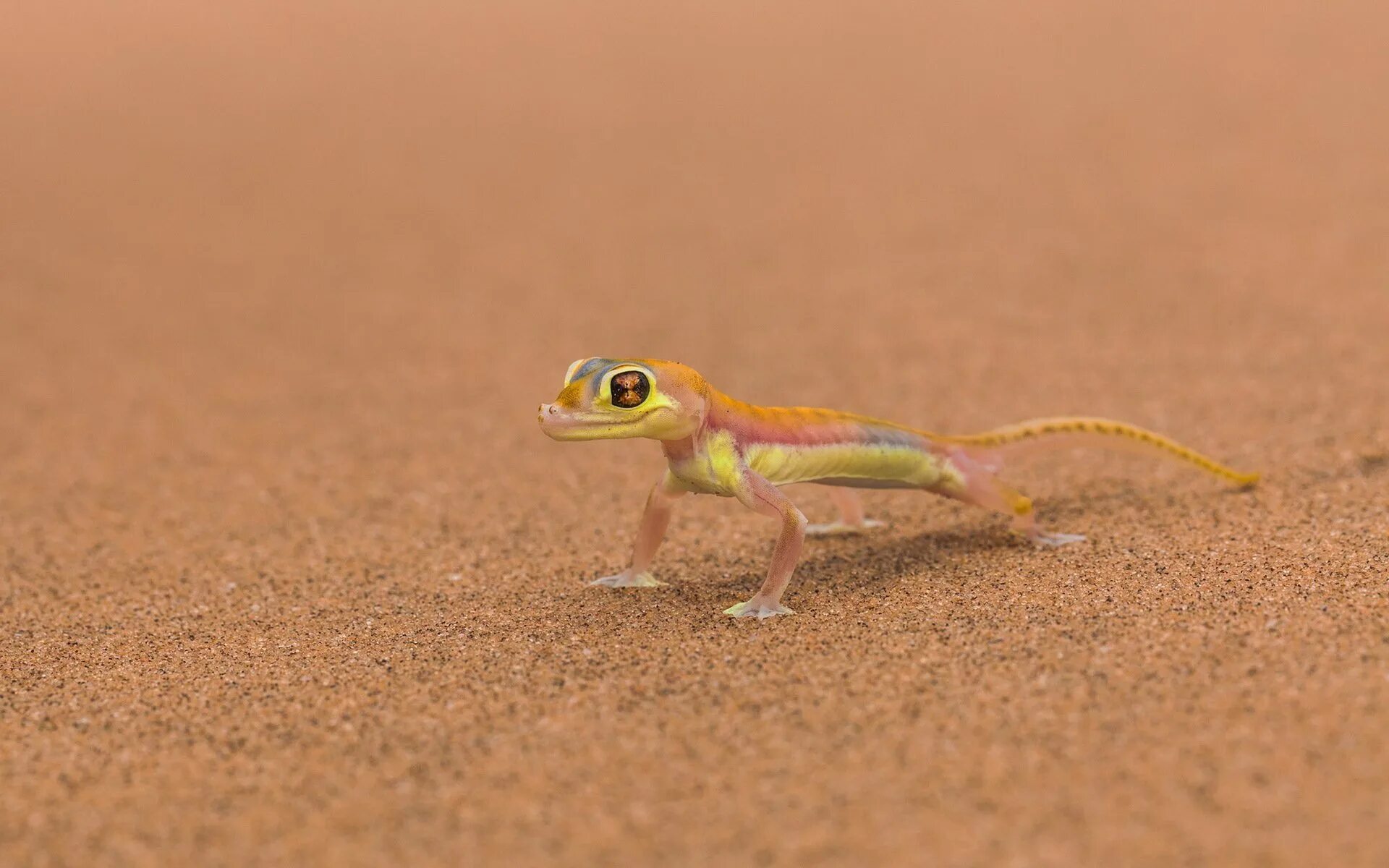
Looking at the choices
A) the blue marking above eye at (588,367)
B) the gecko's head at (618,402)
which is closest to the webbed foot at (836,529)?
the gecko's head at (618,402)

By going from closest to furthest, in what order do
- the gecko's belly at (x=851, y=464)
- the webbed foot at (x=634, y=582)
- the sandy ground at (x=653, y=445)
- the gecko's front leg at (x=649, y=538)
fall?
the sandy ground at (x=653, y=445) → the gecko's belly at (x=851, y=464) → the gecko's front leg at (x=649, y=538) → the webbed foot at (x=634, y=582)

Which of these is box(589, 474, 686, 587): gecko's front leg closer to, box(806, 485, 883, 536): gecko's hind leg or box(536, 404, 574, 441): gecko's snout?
box(536, 404, 574, 441): gecko's snout

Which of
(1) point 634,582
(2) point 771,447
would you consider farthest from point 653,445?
(2) point 771,447

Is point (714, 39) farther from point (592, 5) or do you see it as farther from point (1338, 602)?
point (1338, 602)

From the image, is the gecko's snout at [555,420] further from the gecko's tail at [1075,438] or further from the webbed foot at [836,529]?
the gecko's tail at [1075,438]

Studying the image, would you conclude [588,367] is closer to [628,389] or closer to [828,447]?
[628,389]
